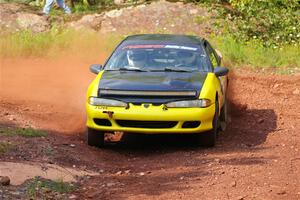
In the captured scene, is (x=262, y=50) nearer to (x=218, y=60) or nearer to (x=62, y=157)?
(x=218, y=60)

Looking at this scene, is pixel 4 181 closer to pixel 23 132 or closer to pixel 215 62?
pixel 23 132

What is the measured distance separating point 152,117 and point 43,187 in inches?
91.8

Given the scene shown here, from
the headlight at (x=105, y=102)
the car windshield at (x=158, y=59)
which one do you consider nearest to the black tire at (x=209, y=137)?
the car windshield at (x=158, y=59)

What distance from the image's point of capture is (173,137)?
34.4 feet

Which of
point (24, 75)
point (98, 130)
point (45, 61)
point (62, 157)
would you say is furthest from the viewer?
point (45, 61)

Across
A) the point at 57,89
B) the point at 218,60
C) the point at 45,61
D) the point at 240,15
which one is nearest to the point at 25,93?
the point at 57,89

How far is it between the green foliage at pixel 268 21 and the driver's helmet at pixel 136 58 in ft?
25.7

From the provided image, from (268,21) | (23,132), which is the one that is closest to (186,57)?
(23,132)

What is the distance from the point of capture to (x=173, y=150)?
9.47m

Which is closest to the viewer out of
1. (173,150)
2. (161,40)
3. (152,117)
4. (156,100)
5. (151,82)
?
(152,117)

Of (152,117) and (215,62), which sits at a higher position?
(215,62)

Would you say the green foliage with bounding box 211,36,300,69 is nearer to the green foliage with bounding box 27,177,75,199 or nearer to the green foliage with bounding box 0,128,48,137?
the green foliage with bounding box 0,128,48,137

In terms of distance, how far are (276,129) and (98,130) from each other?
3.18 metres

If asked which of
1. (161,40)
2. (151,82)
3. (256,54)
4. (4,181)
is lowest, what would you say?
(256,54)
